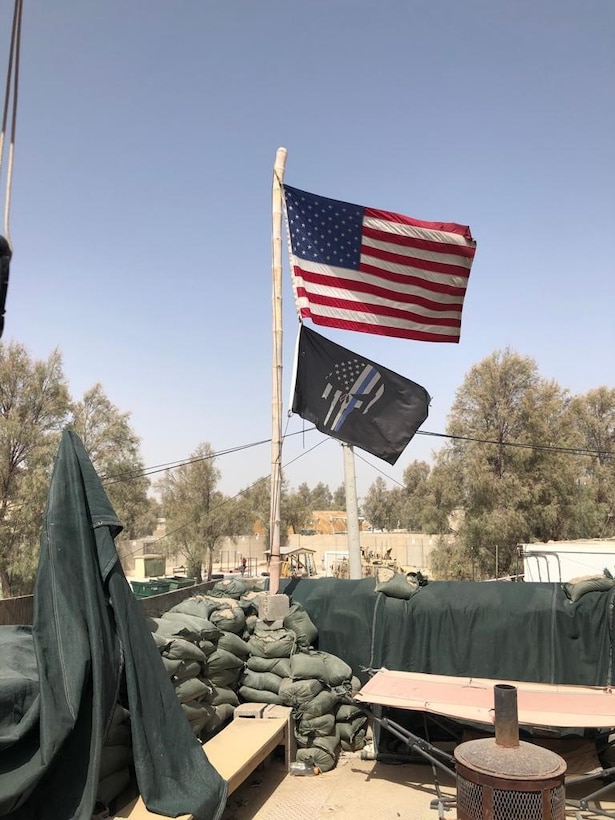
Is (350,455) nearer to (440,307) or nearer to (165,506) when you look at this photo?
(440,307)

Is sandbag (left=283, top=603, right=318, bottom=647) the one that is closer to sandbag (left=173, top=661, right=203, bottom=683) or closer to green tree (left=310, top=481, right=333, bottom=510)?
sandbag (left=173, top=661, right=203, bottom=683)

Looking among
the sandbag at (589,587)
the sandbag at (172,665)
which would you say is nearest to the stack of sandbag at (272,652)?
the sandbag at (172,665)

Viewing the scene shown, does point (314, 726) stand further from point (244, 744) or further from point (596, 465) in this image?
point (596, 465)

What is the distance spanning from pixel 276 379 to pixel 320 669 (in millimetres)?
3572

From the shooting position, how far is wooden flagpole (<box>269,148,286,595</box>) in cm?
821

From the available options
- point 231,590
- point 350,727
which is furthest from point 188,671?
point 231,590

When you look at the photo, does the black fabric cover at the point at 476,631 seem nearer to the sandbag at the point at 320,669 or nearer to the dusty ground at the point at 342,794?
the sandbag at the point at 320,669

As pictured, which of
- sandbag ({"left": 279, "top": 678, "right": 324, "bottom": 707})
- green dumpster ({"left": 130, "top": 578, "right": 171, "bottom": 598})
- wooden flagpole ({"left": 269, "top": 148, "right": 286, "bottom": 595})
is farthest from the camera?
green dumpster ({"left": 130, "top": 578, "right": 171, "bottom": 598})

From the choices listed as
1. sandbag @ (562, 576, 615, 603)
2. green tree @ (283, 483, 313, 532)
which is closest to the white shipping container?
sandbag @ (562, 576, 615, 603)

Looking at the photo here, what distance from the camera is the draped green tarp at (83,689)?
3871 millimetres

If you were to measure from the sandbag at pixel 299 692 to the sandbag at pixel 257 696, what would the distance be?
0.08m

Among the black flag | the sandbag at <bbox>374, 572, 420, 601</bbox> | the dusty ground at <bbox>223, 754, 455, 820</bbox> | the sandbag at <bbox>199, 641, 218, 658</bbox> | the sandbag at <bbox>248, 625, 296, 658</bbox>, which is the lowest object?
the dusty ground at <bbox>223, 754, 455, 820</bbox>

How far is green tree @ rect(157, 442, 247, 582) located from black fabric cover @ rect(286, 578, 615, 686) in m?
31.2

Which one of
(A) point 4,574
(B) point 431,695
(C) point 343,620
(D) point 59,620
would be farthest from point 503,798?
(A) point 4,574
